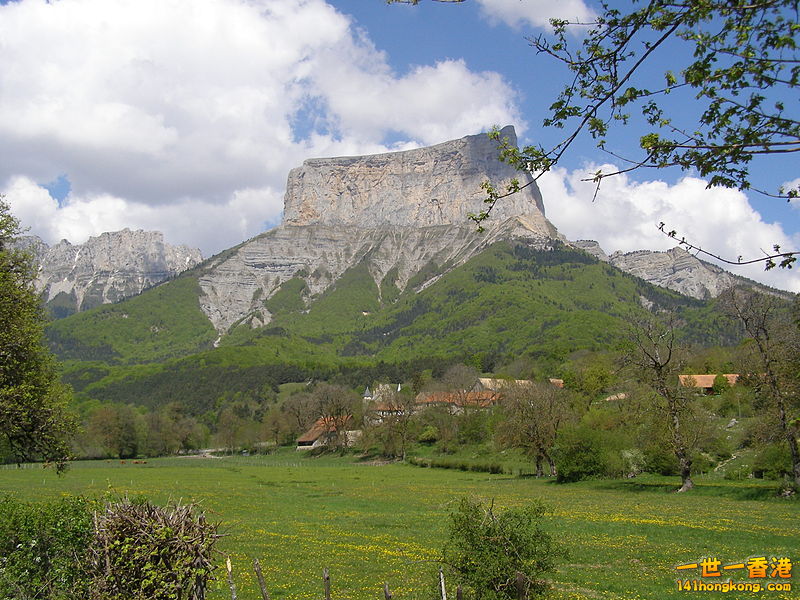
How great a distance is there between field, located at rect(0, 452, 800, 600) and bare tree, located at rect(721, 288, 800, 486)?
5.20m

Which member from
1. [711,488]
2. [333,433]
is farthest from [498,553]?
[333,433]

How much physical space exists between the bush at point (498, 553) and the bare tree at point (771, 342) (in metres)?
29.9

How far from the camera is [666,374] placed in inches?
1705

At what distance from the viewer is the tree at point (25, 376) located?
21562mm

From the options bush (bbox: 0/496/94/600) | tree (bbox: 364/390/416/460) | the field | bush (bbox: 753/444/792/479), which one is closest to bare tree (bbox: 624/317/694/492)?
the field

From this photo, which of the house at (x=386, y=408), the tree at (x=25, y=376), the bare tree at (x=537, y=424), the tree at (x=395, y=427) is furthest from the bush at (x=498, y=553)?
the house at (x=386, y=408)

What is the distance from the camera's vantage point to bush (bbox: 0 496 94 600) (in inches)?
422

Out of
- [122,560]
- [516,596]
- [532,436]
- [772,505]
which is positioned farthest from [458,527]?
[532,436]

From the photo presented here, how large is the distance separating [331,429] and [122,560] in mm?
117984

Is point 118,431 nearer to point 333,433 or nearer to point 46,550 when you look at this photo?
point 333,433

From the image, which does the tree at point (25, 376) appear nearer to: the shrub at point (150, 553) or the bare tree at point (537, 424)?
the shrub at point (150, 553)

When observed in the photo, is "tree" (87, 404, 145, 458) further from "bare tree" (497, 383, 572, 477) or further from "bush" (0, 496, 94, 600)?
"bush" (0, 496, 94, 600)

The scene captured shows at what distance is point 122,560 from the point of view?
9555mm

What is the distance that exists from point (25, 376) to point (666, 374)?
41.5 m
